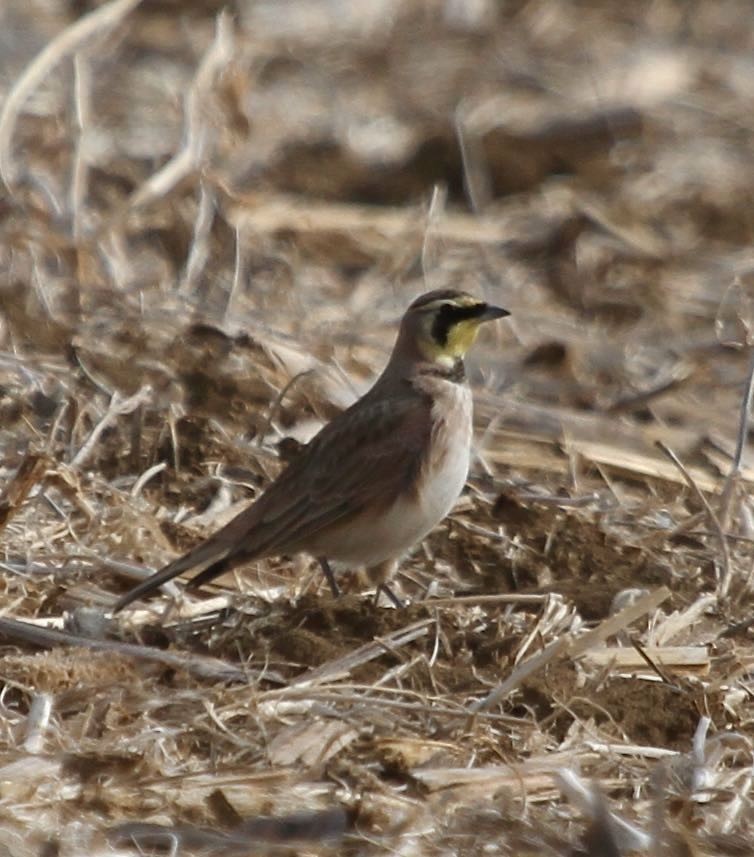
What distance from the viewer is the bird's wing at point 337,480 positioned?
6.81m

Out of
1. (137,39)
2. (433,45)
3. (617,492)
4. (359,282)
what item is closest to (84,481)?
(617,492)

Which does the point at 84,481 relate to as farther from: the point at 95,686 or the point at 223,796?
the point at 223,796

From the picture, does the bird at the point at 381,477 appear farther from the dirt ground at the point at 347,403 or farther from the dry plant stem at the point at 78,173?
the dry plant stem at the point at 78,173

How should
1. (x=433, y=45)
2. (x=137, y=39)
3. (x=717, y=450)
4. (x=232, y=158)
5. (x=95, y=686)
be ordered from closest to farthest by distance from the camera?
1. (x=95, y=686)
2. (x=717, y=450)
3. (x=232, y=158)
4. (x=137, y=39)
5. (x=433, y=45)

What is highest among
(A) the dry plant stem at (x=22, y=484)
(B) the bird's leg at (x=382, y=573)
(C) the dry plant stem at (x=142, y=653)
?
(A) the dry plant stem at (x=22, y=484)

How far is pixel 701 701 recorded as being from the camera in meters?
6.14

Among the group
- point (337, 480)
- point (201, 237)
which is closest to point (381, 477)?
point (337, 480)

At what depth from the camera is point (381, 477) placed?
7.01 m

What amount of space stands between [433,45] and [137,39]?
232 centimetres

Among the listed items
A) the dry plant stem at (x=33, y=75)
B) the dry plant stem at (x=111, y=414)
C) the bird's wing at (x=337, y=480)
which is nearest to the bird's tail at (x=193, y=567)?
the bird's wing at (x=337, y=480)

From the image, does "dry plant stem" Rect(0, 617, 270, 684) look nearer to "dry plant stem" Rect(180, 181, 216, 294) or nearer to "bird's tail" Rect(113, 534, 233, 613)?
"bird's tail" Rect(113, 534, 233, 613)

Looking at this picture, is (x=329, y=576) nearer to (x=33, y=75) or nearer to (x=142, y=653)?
(x=142, y=653)

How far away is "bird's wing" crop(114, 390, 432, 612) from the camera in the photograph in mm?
6812

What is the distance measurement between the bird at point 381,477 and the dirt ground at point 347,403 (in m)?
0.23
